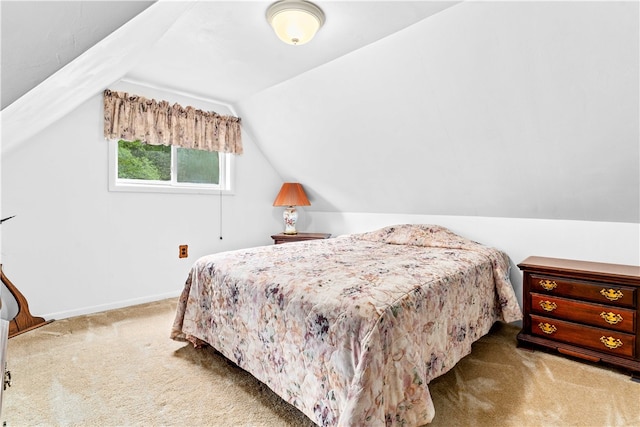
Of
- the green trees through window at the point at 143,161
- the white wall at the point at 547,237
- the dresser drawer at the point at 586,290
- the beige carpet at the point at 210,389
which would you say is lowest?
the beige carpet at the point at 210,389

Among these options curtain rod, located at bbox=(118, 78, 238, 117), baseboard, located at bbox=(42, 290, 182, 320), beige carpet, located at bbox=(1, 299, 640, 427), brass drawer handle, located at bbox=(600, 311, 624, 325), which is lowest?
beige carpet, located at bbox=(1, 299, 640, 427)

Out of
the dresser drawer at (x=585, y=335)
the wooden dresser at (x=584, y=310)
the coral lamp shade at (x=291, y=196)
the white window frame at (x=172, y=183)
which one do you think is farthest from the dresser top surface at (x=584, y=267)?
the white window frame at (x=172, y=183)

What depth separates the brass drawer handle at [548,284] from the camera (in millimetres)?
2140

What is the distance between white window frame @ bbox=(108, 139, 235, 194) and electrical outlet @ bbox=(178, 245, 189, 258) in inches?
21.8

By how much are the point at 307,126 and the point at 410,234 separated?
139 centimetres

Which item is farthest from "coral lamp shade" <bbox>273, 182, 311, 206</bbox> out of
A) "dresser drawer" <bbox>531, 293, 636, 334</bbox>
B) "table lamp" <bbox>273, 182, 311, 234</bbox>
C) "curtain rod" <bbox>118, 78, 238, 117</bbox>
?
"dresser drawer" <bbox>531, 293, 636, 334</bbox>

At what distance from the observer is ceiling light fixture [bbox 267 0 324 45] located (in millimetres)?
1745

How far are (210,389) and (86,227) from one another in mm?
1930

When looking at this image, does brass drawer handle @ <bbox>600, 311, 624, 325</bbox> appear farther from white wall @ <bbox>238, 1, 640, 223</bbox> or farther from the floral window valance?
the floral window valance

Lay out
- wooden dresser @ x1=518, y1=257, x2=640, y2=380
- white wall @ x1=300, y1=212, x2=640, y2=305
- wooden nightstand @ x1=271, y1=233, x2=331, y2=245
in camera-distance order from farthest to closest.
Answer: wooden nightstand @ x1=271, y1=233, x2=331, y2=245 → white wall @ x1=300, y1=212, x2=640, y2=305 → wooden dresser @ x1=518, y1=257, x2=640, y2=380

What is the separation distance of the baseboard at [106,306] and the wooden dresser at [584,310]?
10.0ft

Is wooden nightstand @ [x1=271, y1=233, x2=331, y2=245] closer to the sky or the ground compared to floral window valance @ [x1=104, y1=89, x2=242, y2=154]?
closer to the ground

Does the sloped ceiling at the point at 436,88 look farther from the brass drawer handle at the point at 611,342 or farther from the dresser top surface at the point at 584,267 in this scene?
the brass drawer handle at the point at 611,342

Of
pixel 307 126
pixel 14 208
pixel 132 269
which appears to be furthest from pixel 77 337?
pixel 307 126
